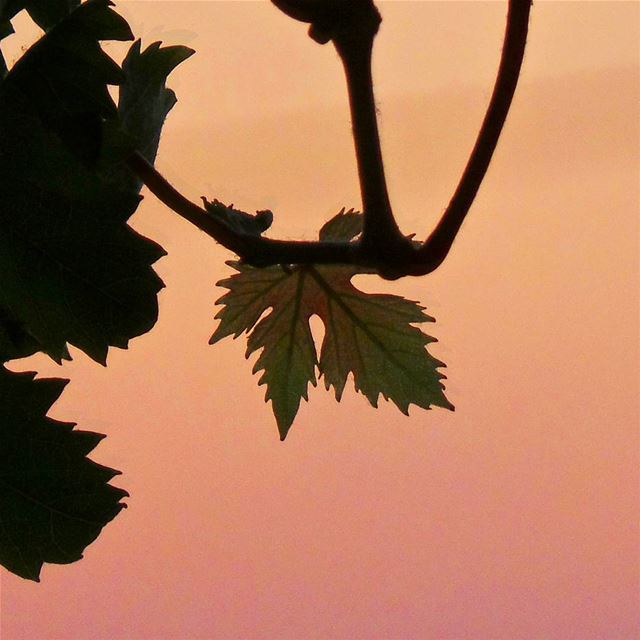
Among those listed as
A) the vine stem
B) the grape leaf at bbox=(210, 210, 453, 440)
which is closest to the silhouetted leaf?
the grape leaf at bbox=(210, 210, 453, 440)

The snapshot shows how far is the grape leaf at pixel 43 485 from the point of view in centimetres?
26

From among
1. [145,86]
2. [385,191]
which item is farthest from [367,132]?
[145,86]

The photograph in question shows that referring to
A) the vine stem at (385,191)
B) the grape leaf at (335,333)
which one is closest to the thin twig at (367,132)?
the vine stem at (385,191)

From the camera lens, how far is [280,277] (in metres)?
0.30

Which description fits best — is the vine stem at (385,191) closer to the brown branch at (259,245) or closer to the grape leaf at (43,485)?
the brown branch at (259,245)

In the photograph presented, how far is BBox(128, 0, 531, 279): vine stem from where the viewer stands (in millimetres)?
175

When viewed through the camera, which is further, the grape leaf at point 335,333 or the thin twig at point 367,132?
the grape leaf at point 335,333

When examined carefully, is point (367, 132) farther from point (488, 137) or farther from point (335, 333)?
point (335, 333)

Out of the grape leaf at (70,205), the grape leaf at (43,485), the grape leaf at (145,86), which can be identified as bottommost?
the grape leaf at (43,485)

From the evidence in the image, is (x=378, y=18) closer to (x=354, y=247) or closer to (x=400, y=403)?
(x=354, y=247)

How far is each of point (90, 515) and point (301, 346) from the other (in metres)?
0.10

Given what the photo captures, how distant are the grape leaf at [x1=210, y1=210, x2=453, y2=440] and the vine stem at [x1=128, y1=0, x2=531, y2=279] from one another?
0.33 ft

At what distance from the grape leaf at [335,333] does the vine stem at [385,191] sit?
10 cm

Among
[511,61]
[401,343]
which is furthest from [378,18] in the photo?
[401,343]
